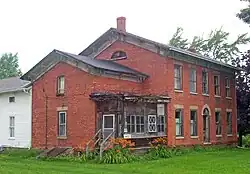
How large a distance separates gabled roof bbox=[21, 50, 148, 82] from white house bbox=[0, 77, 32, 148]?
1520 mm

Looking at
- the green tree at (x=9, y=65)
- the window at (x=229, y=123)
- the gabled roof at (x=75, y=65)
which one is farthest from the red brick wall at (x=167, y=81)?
the green tree at (x=9, y=65)

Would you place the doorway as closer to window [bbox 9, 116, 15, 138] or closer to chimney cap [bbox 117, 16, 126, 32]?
chimney cap [bbox 117, 16, 126, 32]

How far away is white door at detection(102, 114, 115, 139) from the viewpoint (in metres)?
26.7

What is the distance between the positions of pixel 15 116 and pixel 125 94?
11107 mm

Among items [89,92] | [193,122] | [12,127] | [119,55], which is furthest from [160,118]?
[12,127]

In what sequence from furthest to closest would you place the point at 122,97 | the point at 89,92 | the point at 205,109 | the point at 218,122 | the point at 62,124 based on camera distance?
the point at 218,122
the point at 205,109
the point at 62,124
the point at 89,92
the point at 122,97

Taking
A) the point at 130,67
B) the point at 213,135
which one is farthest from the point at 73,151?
the point at 213,135

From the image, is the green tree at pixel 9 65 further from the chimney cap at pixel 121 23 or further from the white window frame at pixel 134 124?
the white window frame at pixel 134 124

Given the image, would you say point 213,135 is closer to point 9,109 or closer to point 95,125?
point 95,125

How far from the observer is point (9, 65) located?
82.2m

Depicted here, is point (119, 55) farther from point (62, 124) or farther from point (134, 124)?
point (134, 124)

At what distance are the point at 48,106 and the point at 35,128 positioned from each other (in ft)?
6.45

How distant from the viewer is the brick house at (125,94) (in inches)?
1064

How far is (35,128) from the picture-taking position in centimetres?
3073
